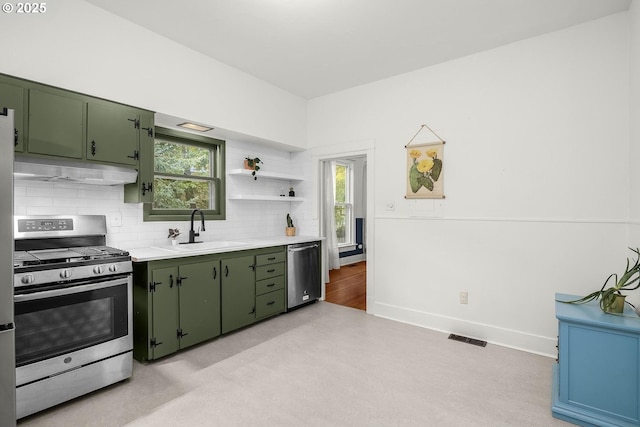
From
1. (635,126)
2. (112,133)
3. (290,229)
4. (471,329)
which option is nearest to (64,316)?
(112,133)

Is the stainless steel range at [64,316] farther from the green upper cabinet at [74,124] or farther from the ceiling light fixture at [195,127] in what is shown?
the ceiling light fixture at [195,127]

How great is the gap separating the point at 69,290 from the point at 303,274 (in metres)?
2.63

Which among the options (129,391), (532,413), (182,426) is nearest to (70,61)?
(129,391)

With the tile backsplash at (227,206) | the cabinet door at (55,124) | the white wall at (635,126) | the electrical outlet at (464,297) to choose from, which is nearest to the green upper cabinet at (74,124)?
the cabinet door at (55,124)

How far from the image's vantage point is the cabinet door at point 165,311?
274 cm

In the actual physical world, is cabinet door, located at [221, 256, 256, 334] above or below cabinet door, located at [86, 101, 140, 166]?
below

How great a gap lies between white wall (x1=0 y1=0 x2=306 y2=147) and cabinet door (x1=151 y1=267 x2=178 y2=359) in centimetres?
158

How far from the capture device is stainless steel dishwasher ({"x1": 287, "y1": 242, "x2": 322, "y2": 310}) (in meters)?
4.13

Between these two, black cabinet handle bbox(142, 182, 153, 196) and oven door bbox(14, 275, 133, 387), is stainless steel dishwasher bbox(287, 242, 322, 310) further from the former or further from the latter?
oven door bbox(14, 275, 133, 387)

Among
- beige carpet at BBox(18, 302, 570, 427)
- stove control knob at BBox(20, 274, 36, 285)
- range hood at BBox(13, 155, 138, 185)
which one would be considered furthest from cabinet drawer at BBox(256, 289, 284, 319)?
stove control knob at BBox(20, 274, 36, 285)

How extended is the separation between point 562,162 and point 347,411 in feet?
9.21

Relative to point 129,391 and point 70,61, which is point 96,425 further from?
point 70,61

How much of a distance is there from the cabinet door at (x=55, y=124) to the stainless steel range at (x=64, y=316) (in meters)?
0.61

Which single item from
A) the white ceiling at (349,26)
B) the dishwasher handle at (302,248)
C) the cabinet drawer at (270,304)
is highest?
the white ceiling at (349,26)
